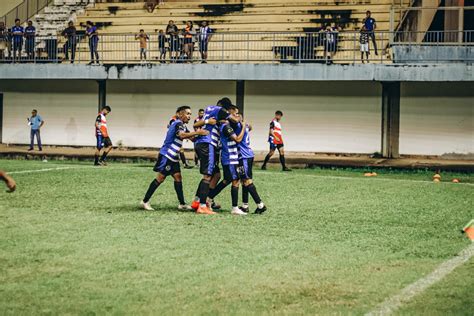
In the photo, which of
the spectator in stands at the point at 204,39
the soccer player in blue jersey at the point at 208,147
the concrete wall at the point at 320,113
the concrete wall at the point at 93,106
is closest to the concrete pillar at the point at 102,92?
the concrete wall at the point at 93,106

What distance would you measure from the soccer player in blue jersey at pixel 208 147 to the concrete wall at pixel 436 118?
61.2ft

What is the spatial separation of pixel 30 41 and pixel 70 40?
65.8 inches

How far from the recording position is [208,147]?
580 inches

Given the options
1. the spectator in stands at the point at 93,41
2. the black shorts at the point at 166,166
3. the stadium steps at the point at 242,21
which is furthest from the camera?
the spectator in stands at the point at 93,41

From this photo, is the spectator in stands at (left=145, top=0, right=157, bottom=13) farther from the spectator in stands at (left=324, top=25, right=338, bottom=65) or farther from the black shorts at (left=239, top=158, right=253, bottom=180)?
the black shorts at (left=239, top=158, right=253, bottom=180)

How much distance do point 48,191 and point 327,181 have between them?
294 inches

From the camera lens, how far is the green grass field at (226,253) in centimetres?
814

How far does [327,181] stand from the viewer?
22031 mm

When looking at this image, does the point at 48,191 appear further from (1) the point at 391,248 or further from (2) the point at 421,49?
(2) the point at 421,49

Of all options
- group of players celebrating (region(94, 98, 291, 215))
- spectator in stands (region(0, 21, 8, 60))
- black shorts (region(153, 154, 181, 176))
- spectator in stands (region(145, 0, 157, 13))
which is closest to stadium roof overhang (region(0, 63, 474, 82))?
spectator in stands (region(0, 21, 8, 60))

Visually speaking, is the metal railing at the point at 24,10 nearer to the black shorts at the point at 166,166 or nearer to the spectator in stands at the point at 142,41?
the spectator in stands at the point at 142,41

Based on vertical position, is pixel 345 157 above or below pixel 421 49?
below

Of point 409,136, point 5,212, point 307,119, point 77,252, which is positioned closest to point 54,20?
point 307,119

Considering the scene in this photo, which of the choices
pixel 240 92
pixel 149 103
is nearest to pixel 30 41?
pixel 149 103
